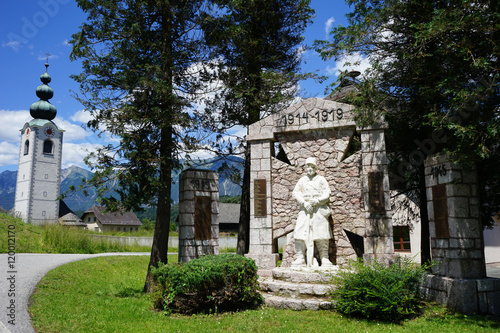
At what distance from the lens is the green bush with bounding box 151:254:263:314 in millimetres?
6992

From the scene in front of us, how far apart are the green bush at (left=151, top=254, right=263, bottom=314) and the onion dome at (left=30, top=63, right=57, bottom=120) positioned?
38610 millimetres

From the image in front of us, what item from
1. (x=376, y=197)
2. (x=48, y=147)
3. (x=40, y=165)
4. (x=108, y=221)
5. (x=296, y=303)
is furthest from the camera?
(x=108, y=221)

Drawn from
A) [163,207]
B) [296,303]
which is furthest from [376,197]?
[163,207]

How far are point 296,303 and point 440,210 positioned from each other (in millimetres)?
3657

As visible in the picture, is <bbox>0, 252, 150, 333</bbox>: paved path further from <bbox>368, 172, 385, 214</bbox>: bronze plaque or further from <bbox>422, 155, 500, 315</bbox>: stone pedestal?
<bbox>422, 155, 500, 315</bbox>: stone pedestal

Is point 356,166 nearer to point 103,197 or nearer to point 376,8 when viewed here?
point 376,8

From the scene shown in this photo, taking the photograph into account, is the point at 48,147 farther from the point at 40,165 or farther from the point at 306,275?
the point at 306,275

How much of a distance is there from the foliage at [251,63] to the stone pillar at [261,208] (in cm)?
176

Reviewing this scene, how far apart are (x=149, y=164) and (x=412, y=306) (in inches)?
269

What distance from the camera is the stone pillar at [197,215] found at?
9469mm

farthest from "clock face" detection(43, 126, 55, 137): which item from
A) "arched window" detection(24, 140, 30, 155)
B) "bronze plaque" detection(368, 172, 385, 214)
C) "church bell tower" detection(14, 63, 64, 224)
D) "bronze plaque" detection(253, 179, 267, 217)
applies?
"bronze plaque" detection(368, 172, 385, 214)

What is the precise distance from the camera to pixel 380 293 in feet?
20.8

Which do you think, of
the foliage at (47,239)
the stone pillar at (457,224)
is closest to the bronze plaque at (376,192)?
the stone pillar at (457,224)

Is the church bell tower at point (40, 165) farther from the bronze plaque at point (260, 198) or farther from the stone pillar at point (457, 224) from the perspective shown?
the stone pillar at point (457, 224)
